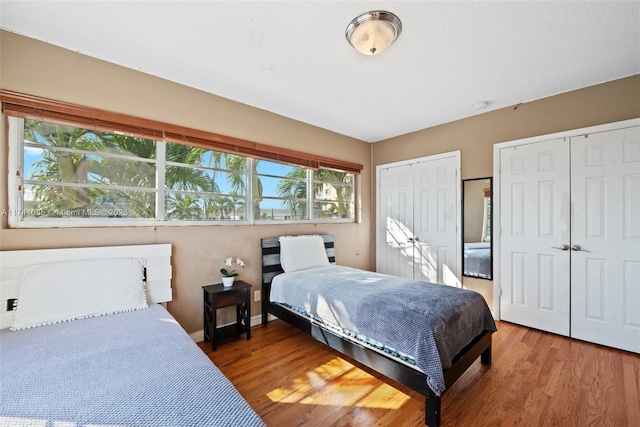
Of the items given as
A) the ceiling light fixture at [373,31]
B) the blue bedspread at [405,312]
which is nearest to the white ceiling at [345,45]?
the ceiling light fixture at [373,31]

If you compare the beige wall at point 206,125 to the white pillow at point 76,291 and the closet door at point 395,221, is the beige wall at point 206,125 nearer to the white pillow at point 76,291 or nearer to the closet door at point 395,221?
the white pillow at point 76,291

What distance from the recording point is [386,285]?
94.5 inches

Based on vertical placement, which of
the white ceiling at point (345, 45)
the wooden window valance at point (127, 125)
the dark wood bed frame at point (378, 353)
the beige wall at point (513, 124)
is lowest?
the dark wood bed frame at point (378, 353)

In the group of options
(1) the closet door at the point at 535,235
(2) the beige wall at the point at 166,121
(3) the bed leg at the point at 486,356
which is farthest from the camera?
(1) the closet door at the point at 535,235

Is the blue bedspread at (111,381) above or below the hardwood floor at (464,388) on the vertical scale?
above

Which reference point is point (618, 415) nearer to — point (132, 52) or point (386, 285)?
point (386, 285)

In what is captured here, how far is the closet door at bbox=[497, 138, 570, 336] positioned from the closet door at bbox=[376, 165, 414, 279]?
120cm

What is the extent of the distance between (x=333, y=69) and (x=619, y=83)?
2731 mm

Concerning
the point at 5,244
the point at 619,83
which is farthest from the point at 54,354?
the point at 619,83

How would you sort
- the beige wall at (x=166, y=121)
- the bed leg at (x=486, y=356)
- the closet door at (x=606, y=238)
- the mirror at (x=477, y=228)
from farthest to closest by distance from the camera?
the mirror at (x=477, y=228)
the closet door at (x=606, y=238)
the bed leg at (x=486, y=356)
the beige wall at (x=166, y=121)

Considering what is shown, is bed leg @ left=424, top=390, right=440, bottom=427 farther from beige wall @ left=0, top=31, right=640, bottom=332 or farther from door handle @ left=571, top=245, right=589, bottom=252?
door handle @ left=571, top=245, right=589, bottom=252

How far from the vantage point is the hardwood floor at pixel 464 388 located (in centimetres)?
167

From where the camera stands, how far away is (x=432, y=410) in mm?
1588

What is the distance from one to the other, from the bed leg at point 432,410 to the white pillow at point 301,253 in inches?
73.1
